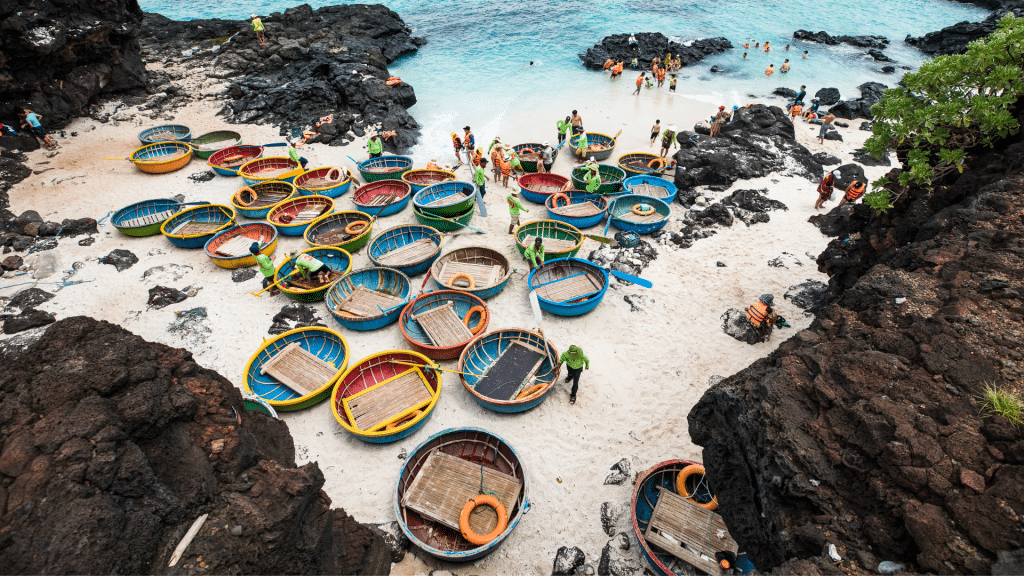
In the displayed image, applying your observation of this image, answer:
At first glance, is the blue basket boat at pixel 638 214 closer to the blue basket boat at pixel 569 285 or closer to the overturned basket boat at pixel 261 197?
the blue basket boat at pixel 569 285

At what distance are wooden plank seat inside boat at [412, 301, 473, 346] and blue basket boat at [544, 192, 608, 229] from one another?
652 centimetres

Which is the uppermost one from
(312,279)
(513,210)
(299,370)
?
(513,210)

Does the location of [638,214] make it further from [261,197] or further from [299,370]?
[261,197]

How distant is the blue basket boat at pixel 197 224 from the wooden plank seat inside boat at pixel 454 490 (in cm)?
1299

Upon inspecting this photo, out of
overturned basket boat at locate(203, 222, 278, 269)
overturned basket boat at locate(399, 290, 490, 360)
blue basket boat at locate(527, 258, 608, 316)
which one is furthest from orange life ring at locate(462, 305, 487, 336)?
overturned basket boat at locate(203, 222, 278, 269)

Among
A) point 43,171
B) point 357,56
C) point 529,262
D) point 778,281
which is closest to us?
point 778,281

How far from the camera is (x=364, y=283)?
549 inches

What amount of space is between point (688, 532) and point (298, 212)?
1764 centimetres

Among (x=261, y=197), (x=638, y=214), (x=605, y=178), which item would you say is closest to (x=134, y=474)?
(x=638, y=214)

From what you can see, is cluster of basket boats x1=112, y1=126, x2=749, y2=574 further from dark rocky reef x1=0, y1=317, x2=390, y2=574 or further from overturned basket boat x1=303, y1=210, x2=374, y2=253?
dark rocky reef x1=0, y1=317, x2=390, y2=574

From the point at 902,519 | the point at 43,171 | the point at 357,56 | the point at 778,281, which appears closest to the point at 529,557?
the point at 902,519

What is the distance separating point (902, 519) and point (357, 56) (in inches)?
1418

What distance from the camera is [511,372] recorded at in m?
10.9

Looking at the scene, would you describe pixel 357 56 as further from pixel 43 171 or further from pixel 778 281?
pixel 778 281
